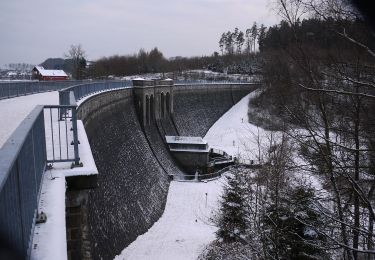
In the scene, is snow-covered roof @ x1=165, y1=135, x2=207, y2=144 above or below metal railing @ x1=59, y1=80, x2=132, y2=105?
below

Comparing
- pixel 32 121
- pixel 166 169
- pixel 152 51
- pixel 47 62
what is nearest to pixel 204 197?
pixel 166 169

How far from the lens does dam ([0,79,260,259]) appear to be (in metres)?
5.04

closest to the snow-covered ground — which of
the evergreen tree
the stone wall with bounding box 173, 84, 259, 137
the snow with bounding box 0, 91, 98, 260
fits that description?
the evergreen tree

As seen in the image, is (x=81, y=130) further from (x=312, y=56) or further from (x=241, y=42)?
(x=241, y=42)

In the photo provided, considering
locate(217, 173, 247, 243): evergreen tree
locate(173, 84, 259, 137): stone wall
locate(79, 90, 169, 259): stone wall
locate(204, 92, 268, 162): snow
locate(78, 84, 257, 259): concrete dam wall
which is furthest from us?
locate(173, 84, 259, 137): stone wall

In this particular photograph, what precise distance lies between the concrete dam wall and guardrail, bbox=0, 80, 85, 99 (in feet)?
11.2

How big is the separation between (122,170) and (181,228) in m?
4.13

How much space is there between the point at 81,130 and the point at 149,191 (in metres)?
13.3

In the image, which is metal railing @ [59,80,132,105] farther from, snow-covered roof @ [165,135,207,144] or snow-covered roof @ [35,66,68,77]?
snow-covered roof @ [35,66,68,77]

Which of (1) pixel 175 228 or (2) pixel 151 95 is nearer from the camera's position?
(1) pixel 175 228

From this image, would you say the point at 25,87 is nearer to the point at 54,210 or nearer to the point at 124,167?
the point at 124,167

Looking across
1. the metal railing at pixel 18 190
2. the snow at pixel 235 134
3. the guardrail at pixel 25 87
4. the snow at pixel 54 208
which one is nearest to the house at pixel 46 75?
the snow at pixel 235 134

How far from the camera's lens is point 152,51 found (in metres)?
99.9

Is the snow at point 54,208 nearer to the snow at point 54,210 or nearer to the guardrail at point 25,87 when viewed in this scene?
the snow at point 54,210
